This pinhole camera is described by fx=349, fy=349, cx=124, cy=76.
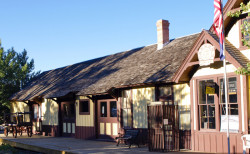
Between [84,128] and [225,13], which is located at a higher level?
[225,13]

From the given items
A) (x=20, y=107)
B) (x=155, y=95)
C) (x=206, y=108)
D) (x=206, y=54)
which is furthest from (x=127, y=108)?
(x=20, y=107)

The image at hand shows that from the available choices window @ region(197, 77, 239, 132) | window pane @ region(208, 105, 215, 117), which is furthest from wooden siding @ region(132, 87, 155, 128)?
window pane @ region(208, 105, 215, 117)

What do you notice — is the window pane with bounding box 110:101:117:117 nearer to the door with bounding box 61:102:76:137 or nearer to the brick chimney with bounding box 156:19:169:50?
the door with bounding box 61:102:76:137

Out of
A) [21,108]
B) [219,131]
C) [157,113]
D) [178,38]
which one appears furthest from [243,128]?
[21,108]

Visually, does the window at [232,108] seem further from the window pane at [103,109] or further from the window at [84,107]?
the window at [84,107]

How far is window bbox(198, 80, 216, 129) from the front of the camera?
486 inches

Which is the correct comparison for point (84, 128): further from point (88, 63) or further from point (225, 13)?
point (225, 13)

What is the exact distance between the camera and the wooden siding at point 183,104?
13.3 m

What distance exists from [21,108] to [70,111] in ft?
27.0

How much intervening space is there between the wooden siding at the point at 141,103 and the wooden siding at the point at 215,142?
2.91 m

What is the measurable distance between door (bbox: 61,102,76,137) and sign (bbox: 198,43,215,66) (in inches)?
405

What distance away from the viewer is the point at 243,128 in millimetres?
11188

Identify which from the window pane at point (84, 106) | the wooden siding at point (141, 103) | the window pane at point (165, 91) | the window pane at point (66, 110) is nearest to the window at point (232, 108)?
the window pane at point (165, 91)

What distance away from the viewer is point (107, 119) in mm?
17578
